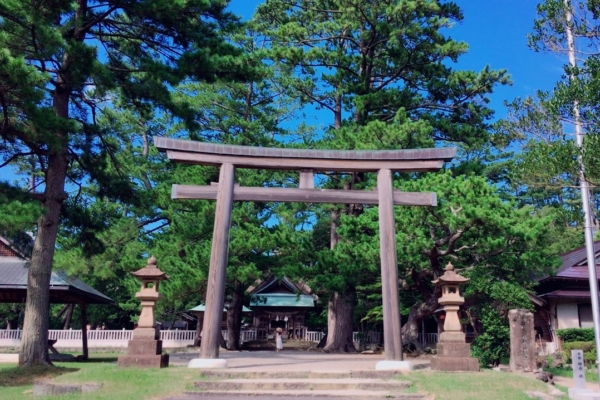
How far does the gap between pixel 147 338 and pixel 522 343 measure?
9090 mm

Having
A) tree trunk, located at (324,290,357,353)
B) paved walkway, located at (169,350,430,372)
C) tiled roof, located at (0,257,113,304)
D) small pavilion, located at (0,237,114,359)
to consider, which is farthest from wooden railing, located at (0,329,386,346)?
paved walkway, located at (169,350,430,372)

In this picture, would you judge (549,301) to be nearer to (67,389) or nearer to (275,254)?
(275,254)

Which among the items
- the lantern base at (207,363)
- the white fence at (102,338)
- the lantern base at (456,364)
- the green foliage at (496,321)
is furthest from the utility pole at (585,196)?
the white fence at (102,338)

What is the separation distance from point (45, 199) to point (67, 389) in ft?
19.1

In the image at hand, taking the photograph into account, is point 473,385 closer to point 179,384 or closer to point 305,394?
point 305,394

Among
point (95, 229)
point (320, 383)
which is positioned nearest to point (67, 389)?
point (320, 383)

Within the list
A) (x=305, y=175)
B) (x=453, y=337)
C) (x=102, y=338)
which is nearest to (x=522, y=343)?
(x=453, y=337)

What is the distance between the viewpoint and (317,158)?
11680mm

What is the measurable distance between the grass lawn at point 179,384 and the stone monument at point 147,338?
0.43 meters

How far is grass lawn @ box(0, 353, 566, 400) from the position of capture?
805cm

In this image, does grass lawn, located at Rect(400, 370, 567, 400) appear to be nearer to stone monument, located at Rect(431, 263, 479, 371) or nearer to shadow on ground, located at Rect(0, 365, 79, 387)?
stone monument, located at Rect(431, 263, 479, 371)

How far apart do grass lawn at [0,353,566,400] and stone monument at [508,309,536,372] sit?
3.82 metres

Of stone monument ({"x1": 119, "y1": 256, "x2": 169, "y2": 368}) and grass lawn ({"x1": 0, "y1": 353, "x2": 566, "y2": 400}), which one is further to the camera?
stone monument ({"x1": 119, "y1": 256, "x2": 169, "y2": 368})

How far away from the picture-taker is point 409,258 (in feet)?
48.7
